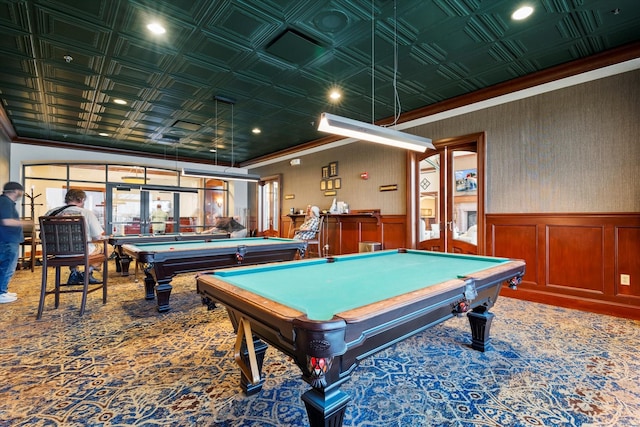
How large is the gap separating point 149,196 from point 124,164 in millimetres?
1111

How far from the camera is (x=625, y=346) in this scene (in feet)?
8.30

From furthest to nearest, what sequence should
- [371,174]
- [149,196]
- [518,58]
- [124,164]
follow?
1. [149,196]
2. [124,164]
3. [371,174]
4. [518,58]

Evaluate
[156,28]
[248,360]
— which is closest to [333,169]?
[156,28]

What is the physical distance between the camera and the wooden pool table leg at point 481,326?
7.92 feet

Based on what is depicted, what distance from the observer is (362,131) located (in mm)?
2518

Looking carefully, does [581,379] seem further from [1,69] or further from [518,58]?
[1,69]

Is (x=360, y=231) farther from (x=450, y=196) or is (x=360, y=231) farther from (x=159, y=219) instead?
(x=159, y=219)

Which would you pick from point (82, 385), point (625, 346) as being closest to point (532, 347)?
point (625, 346)

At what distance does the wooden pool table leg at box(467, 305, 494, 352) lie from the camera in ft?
7.92

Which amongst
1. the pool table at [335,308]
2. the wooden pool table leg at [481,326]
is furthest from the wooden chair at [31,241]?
the wooden pool table leg at [481,326]

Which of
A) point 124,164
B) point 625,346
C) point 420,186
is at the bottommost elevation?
point 625,346

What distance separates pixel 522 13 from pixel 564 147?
1.84m

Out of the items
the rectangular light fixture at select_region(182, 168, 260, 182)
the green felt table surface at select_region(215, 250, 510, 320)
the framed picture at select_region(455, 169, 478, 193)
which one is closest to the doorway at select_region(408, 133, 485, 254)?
the framed picture at select_region(455, 169, 478, 193)

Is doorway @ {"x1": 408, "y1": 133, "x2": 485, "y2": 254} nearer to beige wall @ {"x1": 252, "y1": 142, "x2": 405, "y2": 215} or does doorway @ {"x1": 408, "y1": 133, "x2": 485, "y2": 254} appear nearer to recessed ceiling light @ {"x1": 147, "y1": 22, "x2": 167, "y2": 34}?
beige wall @ {"x1": 252, "y1": 142, "x2": 405, "y2": 215}
